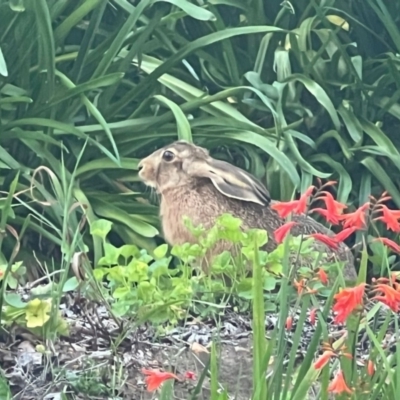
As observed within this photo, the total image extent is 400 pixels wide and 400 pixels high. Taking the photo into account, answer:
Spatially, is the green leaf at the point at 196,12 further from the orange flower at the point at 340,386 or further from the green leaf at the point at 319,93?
the orange flower at the point at 340,386

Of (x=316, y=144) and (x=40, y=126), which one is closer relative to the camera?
(x=40, y=126)

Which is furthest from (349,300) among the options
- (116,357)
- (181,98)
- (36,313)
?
(181,98)

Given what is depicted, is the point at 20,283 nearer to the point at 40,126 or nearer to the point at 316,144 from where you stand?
the point at 40,126

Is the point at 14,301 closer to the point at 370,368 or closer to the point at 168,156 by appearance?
the point at 370,368

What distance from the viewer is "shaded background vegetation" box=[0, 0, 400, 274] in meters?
4.33

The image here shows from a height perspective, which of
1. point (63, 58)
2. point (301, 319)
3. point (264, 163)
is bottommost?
point (264, 163)

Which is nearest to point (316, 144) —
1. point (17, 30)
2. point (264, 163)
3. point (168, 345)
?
point (264, 163)

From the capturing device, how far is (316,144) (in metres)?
4.97

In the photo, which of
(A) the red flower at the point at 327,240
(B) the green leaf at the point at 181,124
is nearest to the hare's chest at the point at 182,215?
(B) the green leaf at the point at 181,124

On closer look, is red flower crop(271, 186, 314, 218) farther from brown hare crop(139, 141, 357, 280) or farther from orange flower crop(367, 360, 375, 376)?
brown hare crop(139, 141, 357, 280)

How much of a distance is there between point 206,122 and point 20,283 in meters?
1.45

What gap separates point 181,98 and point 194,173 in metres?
1.03

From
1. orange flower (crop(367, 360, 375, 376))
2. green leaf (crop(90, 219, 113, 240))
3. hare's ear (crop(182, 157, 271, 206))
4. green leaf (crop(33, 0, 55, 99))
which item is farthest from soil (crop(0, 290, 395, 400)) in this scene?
green leaf (crop(33, 0, 55, 99))

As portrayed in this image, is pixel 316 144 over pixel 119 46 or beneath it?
beneath
